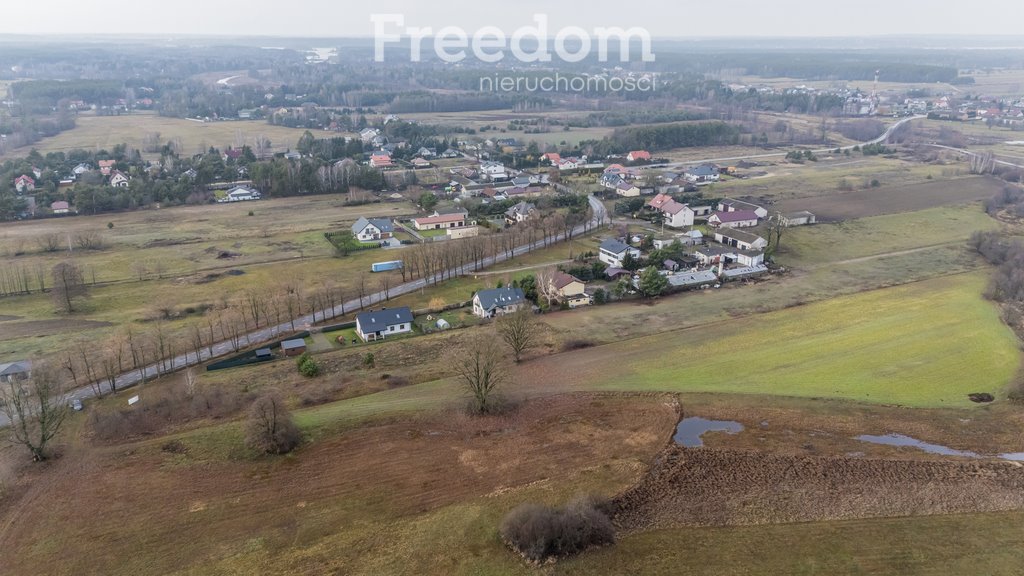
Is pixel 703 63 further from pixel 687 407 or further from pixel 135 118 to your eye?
pixel 687 407

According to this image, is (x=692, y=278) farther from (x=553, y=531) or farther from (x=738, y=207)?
(x=553, y=531)

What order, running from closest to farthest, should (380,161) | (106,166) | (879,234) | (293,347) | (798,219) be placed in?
1. (293,347)
2. (879,234)
3. (798,219)
4. (106,166)
5. (380,161)

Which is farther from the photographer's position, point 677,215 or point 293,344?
point 677,215

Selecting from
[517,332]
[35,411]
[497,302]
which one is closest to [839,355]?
[517,332]

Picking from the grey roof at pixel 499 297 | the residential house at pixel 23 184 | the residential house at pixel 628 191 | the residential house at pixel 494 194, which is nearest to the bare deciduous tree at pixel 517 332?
the grey roof at pixel 499 297

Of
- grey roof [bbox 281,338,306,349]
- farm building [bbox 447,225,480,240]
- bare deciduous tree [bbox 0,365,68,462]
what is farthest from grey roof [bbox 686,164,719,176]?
bare deciduous tree [bbox 0,365,68,462]

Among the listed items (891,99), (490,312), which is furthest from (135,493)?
(891,99)
